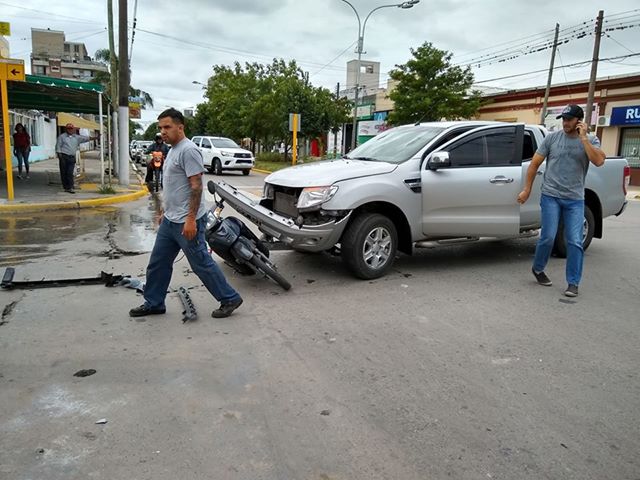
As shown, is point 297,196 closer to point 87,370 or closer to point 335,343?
point 335,343

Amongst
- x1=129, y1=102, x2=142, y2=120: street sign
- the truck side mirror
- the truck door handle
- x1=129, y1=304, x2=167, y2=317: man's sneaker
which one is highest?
x1=129, y1=102, x2=142, y2=120: street sign

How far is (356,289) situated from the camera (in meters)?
5.86

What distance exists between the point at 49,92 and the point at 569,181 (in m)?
14.2

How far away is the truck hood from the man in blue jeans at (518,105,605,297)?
1.70m

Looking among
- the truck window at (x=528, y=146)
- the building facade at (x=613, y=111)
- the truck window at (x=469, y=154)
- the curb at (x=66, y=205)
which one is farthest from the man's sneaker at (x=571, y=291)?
the building facade at (x=613, y=111)

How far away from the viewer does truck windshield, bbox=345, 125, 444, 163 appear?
6523 mm

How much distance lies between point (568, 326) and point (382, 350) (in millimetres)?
1848

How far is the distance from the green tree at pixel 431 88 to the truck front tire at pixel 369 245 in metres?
27.0

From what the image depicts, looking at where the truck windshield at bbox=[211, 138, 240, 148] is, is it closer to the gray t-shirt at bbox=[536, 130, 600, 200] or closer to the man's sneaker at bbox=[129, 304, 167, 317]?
the gray t-shirt at bbox=[536, 130, 600, 200]

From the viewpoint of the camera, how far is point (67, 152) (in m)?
13.8

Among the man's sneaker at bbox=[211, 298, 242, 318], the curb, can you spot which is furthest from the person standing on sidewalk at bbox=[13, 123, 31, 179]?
the man's sneaker at bbox=[211, 298, 242, 318]

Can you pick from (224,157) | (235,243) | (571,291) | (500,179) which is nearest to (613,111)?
(224,157)

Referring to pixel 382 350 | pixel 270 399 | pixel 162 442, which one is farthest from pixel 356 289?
pixel 162 442

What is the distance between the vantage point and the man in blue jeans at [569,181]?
5.61 m
